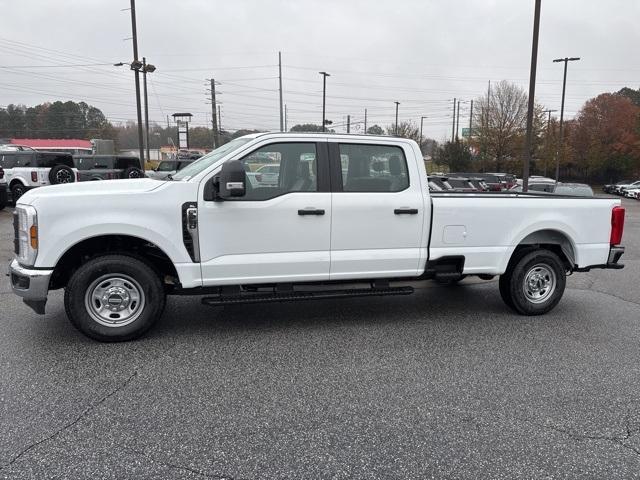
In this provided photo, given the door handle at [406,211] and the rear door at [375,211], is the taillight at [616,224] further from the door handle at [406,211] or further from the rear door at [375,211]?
the door handle at [406,211]

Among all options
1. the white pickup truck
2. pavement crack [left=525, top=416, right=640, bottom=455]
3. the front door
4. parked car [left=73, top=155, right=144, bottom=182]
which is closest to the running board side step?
the white pickup truck

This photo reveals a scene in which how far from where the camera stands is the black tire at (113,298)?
4699 millimetres

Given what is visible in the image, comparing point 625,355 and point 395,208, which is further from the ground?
point 395,208

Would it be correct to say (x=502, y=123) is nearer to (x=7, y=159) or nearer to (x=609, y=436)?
(x=7, y=159)

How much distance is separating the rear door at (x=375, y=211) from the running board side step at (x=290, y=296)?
0.17 metres

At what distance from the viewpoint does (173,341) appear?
4992mm

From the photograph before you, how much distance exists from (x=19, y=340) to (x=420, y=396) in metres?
3.75

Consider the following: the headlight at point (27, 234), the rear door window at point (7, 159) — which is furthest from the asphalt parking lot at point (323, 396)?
the rear door window at point (7, 159)

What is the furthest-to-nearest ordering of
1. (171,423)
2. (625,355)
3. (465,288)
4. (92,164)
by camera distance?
(92,164)
(465,288)
(625,355)
(171,423)

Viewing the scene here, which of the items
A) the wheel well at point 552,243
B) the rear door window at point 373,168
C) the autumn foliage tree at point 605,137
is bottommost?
the wheel well at point 552,243

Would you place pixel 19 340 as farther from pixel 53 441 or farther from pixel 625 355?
pixel 625 355

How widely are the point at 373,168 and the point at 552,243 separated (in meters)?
2.37

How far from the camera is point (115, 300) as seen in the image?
15.8 ft

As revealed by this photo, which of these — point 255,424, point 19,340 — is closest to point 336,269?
point 255,424
